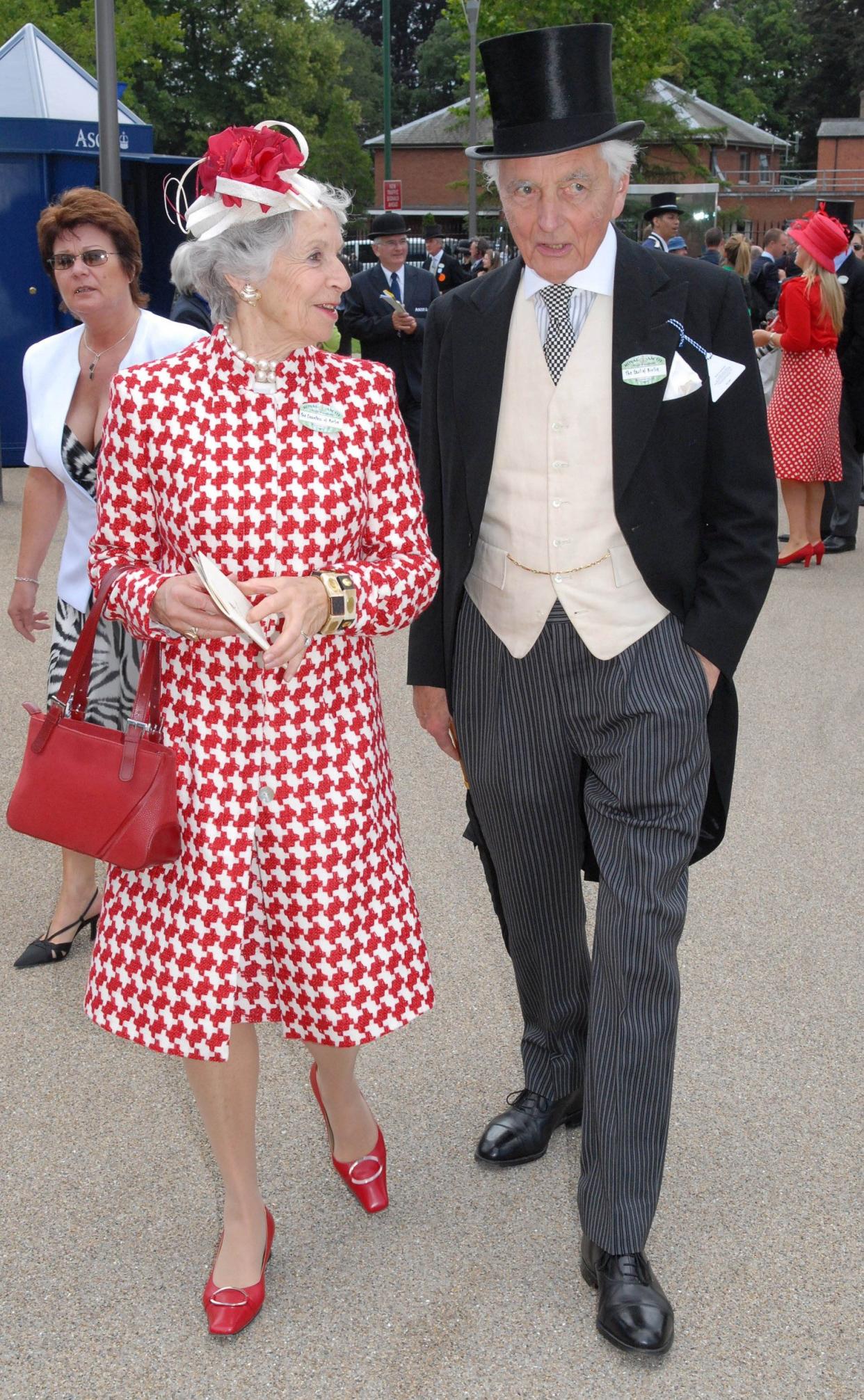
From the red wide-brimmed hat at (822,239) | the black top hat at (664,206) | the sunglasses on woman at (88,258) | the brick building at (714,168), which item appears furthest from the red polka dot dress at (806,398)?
the brick building at (714,168)

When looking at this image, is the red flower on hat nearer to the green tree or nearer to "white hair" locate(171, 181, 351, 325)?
"white hair" locate(171, 181, 351, 325)

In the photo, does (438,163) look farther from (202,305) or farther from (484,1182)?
(484,1182)

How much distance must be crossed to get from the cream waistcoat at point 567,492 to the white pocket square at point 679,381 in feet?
0.35

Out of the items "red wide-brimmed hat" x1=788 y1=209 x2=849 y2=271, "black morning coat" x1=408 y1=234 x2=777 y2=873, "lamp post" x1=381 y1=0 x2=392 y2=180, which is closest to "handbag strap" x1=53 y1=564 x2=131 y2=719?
"black morning coat" x1=408 y1=234 x2=777 y2=873

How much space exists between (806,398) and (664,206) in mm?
5817

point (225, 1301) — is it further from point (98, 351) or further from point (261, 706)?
point (98, 351)

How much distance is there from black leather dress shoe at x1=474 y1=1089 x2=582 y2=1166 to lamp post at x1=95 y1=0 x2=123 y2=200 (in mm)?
5092

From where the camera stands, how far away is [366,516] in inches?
107

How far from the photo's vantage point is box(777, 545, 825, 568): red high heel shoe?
9.94m

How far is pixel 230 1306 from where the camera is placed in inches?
110

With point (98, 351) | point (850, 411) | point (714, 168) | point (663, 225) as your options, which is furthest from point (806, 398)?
point (714, 168)

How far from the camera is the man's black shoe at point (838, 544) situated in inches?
416

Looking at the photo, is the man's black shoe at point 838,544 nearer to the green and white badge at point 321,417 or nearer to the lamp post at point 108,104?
the lamp post at point 108,104

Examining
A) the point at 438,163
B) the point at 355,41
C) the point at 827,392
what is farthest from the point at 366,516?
the point at 355,41
